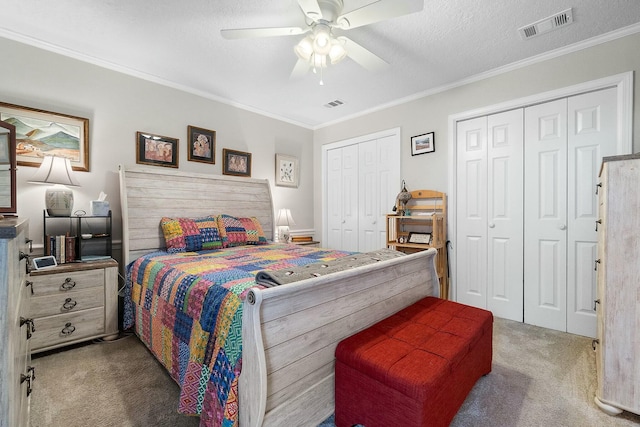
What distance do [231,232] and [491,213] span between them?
9.24ft

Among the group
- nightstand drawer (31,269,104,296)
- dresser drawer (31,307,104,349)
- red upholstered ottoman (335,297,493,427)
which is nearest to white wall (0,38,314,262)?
nightstand drawer (31,269,104,296)

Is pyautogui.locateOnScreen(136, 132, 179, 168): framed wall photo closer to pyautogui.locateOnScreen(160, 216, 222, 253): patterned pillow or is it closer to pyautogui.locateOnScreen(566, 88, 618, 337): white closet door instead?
pyautogui.locateOnScreen(160, 216, 222, 253): patterned pillow

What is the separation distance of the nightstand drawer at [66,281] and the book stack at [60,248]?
0.73 feet

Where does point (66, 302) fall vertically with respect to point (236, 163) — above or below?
below

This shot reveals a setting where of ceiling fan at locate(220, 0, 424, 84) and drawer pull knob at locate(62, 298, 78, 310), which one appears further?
drawer pull knob at locate(62, 298, 78, 310)

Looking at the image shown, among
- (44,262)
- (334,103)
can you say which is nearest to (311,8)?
(334,103)

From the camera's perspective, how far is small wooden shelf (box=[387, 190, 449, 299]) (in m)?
3.19

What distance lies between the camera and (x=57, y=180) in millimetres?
2312

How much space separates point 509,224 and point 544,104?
1.20m

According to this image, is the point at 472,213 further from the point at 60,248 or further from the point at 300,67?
the point at 60,248

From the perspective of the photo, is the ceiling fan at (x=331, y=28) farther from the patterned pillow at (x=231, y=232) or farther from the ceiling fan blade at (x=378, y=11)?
the patterned pillow at (x=231, y=232)

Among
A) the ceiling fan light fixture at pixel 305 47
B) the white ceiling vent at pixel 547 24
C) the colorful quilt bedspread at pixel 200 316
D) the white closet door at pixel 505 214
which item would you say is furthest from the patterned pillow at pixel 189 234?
the white ceiling vent at pixel 547 24

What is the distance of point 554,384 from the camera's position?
5.97 ft

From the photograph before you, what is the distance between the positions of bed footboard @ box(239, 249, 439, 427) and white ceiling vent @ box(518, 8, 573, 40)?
7.41 ft
